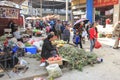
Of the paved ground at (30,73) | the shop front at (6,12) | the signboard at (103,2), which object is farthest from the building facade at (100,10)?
the paved ground at (30,73)

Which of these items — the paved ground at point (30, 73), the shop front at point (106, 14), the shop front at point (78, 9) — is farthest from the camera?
the shop front at point (78, 9)

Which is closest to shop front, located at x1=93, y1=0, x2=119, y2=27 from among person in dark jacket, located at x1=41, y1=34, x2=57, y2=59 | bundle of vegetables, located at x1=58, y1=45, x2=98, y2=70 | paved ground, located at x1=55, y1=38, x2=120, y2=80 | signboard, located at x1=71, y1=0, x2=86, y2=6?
signboard, located at x1=71, y1=0, x2=86, y2=6

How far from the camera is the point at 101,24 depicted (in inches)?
874

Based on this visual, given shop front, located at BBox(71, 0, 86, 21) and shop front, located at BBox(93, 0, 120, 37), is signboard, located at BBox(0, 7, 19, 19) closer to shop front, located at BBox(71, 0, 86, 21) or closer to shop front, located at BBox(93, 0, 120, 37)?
shop front, located at BBox(93, 0, 120, 37)

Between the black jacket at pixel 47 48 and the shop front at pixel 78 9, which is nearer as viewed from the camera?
the black jacket at pixel 47 48

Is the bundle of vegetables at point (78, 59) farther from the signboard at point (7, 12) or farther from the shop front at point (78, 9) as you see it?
the shop front at point (78, 9)

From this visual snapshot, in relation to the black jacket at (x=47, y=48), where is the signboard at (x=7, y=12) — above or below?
above

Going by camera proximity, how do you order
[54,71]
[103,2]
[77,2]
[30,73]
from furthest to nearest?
[77,2], [103,2], [30,73], [54,71]

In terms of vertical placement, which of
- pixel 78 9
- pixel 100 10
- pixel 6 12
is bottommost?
pixel 6 12

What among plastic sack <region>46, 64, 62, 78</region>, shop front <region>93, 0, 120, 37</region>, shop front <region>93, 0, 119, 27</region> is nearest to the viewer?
plastic sack <region>46, 64, 62, 78</region>

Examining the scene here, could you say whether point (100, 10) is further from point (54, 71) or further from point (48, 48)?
point (54, 71)

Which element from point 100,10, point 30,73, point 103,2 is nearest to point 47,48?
point 30,73

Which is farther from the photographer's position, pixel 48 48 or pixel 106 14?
pixel 106 14

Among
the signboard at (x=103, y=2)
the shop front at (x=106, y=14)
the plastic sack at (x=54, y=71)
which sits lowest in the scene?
the plastic sack at (x=54, y=71)
